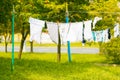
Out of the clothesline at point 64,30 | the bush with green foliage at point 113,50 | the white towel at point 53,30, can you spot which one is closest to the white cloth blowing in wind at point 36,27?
the clothesline at point 64,30

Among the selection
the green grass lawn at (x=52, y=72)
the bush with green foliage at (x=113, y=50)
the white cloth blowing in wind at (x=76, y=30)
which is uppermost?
the white cloth blowing in wind at (x=76, y=30)

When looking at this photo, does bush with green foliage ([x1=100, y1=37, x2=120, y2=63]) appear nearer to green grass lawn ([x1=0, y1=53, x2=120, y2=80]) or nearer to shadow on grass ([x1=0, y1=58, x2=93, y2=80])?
shadow on grass ([x1=0, y1=58, x2=93, y2=80])

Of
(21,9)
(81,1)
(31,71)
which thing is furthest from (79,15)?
(31,71)

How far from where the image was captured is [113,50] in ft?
57.4

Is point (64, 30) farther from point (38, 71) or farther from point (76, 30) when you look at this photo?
point (38, 71)

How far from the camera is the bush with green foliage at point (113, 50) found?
17.5 meters

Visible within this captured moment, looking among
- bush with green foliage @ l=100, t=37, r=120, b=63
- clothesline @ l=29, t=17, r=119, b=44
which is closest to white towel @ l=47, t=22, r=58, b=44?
clothesline @ l=29, t=17, r=119, b=44

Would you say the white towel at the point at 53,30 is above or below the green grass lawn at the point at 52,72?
above

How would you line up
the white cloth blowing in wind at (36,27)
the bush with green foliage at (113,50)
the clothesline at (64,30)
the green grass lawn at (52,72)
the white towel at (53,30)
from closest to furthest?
1. the green grass lawn at (52,72)
2. the white cloth blowing in wind at (36,27)
3. the clothesline at (64,30)
4. the white towel at (53,30)
5. the bush with green foliage at (113,50)

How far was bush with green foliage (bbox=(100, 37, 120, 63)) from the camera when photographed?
57.3ft

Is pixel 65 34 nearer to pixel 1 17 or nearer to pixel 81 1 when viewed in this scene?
pixel 1 17

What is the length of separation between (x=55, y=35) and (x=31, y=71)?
1781mm

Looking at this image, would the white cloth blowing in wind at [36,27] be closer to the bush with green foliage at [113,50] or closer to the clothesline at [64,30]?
the clothesline at [64,30]

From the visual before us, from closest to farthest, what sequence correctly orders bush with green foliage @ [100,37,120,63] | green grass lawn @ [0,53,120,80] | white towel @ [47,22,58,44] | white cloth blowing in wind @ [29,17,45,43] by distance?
green grass lawn @ [0,53,120,80] < white cloth blowing in wind @ [29,17,45,43] < white towel @ [47,22,58,44] < bush with green foliage @ [100,37,120,63]
